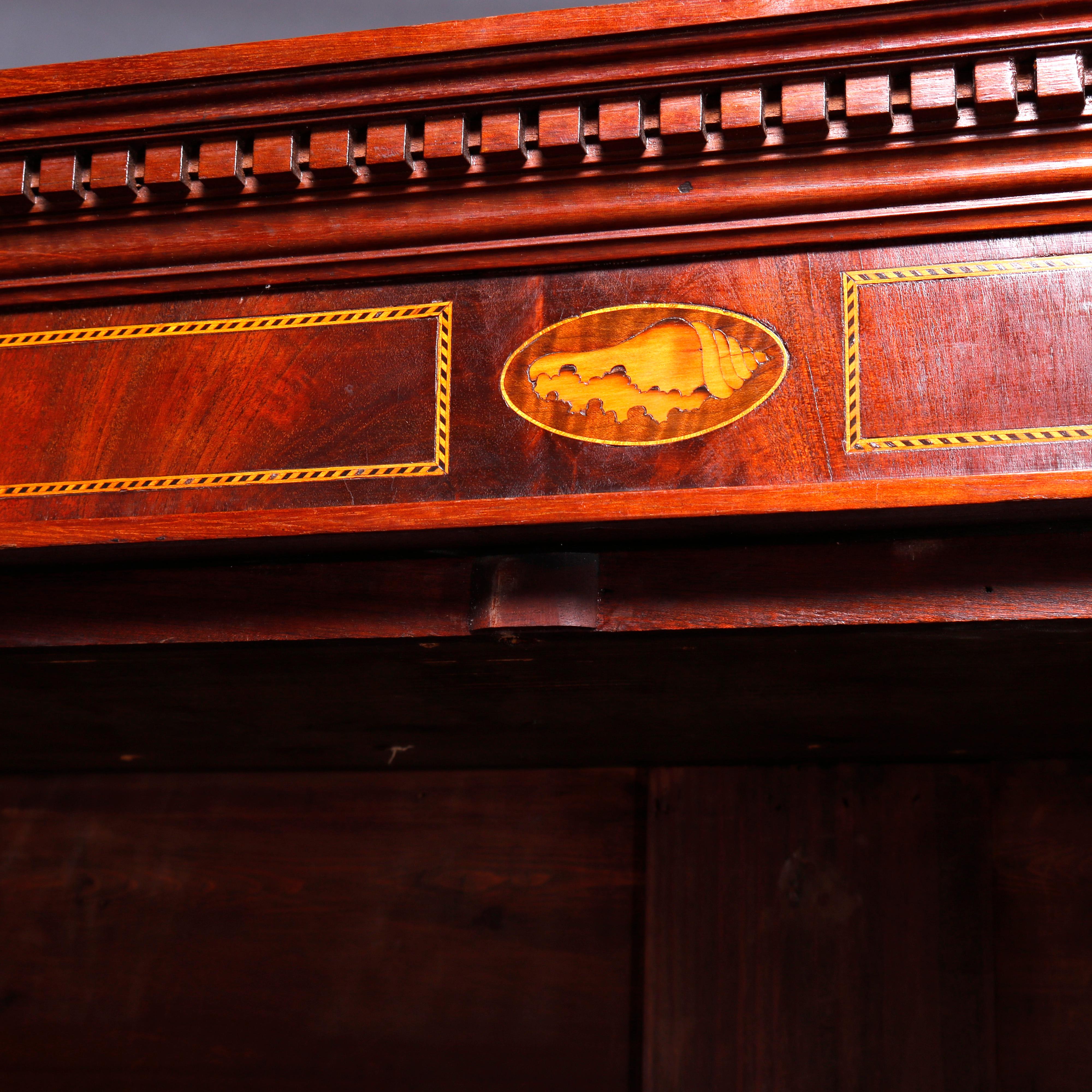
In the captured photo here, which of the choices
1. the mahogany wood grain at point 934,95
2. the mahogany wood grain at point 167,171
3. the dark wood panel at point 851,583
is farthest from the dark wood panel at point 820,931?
the mahogany wood grain at point 167,171

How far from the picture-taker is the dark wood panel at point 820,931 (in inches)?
54.6

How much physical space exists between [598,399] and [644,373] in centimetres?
5

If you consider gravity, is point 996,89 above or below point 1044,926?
above

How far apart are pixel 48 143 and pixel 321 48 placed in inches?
11.2

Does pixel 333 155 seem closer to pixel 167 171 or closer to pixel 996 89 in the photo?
pixel 167 171

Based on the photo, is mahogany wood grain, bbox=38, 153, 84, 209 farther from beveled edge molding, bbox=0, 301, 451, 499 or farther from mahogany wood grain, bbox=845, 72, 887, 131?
mahogany wood grain, bbox=845, 72, 887, 131

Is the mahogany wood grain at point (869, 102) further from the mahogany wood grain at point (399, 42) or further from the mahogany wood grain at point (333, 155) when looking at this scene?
the mahogany wood grain at point (333, 155)

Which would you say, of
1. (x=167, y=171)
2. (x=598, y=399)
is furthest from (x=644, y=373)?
(x=167, y=171)

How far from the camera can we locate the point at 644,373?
1.00 meters

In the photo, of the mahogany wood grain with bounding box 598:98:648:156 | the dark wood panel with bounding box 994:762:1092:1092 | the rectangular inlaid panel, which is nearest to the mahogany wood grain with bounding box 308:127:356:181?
the rectangular inlaid panel

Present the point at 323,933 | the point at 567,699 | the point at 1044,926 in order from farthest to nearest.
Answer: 1. the point at 323,933
2. the point at 1044,926
3. the point at 567,699

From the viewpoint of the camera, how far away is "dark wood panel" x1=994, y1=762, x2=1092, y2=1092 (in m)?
1.36

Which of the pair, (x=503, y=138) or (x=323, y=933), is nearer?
(x=503, y=138)

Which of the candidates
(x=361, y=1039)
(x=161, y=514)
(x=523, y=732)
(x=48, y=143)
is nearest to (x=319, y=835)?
(x=361, y=1039)
